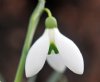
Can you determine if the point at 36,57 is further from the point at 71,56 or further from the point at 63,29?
the point at 63,29

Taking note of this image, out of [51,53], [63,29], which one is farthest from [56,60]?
[63,29]

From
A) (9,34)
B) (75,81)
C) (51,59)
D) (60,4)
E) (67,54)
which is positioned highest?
(67,54)

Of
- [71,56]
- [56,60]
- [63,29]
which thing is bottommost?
[63,29]

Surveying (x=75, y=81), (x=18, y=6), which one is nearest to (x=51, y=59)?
(x=75, y=81)

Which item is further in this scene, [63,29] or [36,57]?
[63,29]

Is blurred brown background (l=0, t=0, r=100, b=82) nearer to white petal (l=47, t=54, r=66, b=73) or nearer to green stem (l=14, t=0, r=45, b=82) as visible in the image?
white petal (l=47, t=54, r=66, b=73)

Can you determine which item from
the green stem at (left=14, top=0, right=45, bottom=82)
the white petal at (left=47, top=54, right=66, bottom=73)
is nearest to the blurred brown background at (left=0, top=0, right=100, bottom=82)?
the white petal at (left=47, top=54, right=66, bottom=73)

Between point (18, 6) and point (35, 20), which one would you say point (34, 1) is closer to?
point (18, 6)
